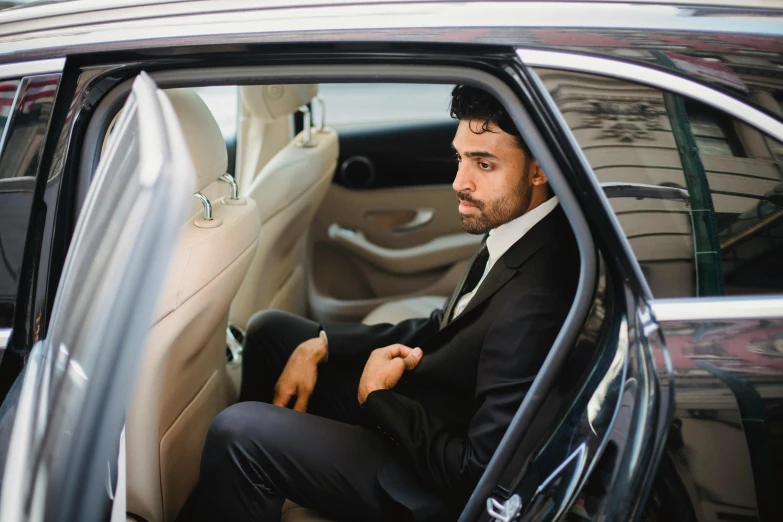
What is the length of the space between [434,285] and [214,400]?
1361 mm

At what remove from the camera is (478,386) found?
1495 millimetres

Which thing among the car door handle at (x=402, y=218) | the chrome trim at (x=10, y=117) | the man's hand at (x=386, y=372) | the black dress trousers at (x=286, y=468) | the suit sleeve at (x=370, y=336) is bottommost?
the black dress trousers at (x=286, y=468)

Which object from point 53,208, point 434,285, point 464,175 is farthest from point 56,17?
point 434,285

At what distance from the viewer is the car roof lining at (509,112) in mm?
1188

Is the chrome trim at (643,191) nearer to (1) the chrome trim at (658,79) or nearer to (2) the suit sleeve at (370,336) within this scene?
(1) the chrome trim at (658,79)

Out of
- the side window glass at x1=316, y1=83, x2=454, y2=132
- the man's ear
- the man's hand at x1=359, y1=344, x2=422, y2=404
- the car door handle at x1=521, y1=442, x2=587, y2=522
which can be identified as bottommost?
the car door handle at x1=521, y1=442, x2=587, y2=522

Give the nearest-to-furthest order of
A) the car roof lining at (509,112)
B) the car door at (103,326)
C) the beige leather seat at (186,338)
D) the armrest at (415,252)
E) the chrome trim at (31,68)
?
the car door at (103,326), the car roof lining at (509,112), the chrome trim at (31,68), the beige leather seat at (186,338), the armrest at (415,252)

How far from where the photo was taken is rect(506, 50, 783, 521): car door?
3.52ft

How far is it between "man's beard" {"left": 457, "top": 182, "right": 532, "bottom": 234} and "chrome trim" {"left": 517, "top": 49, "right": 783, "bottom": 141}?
21.0 inches

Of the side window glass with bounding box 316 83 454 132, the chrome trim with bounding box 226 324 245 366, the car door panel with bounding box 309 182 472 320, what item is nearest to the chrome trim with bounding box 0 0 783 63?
the chrome trim with bounding box 226 324 245 366

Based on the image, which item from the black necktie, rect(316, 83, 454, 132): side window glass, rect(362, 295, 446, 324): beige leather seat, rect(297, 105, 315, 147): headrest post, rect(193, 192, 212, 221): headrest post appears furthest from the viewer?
rect(316, 83, 454, 132): side window glass

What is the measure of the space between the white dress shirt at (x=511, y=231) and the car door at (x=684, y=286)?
1.52ft

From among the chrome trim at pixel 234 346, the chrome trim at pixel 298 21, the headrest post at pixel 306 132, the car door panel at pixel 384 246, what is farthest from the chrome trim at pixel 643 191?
the car door panel at pixel 384 246

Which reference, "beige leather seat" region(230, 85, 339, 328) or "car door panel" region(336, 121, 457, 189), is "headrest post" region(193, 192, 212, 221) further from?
"car door panel" region(336, 121, 457, 189)
